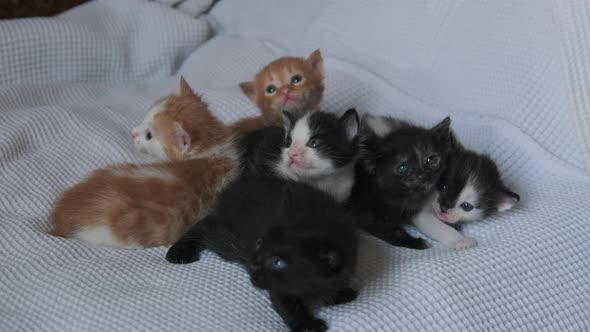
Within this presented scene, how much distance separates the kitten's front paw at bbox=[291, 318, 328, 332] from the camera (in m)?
1.01

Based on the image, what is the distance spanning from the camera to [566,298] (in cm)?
116

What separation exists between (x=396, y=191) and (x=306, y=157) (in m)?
0.25

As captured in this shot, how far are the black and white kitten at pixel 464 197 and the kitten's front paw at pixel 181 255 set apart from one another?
0.58 meters

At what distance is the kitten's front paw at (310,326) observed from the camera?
1.01m

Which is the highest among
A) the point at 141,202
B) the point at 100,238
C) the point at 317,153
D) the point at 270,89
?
the point at 317,153

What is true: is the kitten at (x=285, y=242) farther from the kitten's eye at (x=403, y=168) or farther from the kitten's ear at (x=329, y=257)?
the kitten's eye at (x=403, y=168)

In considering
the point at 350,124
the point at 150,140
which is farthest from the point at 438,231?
the point at 150,140

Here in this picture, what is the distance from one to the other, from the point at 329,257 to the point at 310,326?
14 cm

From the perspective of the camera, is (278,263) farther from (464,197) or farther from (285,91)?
(285,91)

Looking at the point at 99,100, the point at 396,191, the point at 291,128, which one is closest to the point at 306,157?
the point at 291,128

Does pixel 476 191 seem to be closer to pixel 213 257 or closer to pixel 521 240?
pixel 521 240

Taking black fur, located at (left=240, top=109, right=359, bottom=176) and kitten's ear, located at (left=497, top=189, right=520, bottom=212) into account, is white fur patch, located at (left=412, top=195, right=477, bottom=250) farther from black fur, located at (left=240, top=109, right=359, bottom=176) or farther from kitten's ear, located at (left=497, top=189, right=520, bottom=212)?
black fur, located at (left=240, top=109, right=359, bottom=176)

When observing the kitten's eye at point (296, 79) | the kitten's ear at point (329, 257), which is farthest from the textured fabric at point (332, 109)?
the kitten's eye at point (296, 79)

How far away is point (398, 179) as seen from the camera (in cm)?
136
